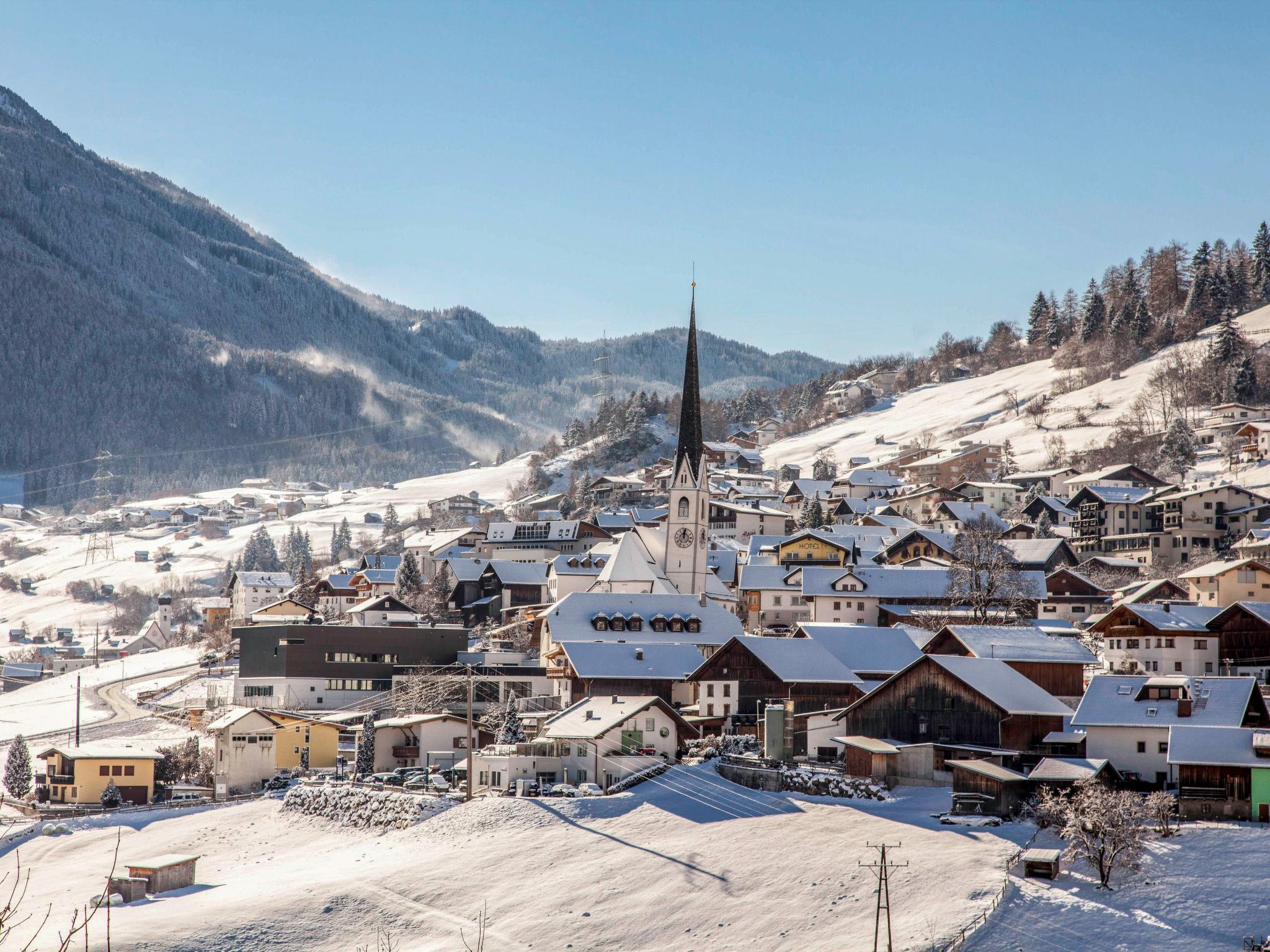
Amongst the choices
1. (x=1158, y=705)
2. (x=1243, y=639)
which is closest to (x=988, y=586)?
(x=1243, y=639)

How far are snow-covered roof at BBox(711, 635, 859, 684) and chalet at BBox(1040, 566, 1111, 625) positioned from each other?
2156 cm

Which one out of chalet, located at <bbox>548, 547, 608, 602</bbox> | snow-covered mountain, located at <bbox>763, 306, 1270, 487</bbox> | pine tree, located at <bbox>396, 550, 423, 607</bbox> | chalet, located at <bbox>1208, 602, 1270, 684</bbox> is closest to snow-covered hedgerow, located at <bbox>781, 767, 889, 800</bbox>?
chalet, located at <bbox>1208, 602, 1270, 684</bbox>

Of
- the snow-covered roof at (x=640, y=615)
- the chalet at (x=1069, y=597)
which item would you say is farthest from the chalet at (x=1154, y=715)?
the chalet at (x=1069, y=597)

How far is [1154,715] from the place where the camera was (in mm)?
44906

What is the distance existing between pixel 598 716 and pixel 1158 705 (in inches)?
821

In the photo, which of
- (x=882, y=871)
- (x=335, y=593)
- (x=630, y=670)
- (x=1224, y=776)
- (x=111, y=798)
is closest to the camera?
(x=882, y=871)

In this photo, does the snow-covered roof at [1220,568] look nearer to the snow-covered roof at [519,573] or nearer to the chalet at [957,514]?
the chalet at [957,514]

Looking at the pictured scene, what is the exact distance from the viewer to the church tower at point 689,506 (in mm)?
86750

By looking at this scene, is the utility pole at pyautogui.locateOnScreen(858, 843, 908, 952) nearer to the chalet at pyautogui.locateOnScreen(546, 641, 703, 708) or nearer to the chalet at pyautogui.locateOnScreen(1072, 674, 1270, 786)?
the chalet at pyautogui.locateOnScreen(1072, 674, 1270, 786)

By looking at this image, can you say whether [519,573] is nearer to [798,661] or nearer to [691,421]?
[691,421]

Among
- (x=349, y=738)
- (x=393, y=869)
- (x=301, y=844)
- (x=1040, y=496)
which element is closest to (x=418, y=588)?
(x=349, y=738)

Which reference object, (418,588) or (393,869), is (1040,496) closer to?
(418,588)

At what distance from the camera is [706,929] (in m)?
36.2

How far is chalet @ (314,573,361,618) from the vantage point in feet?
360
